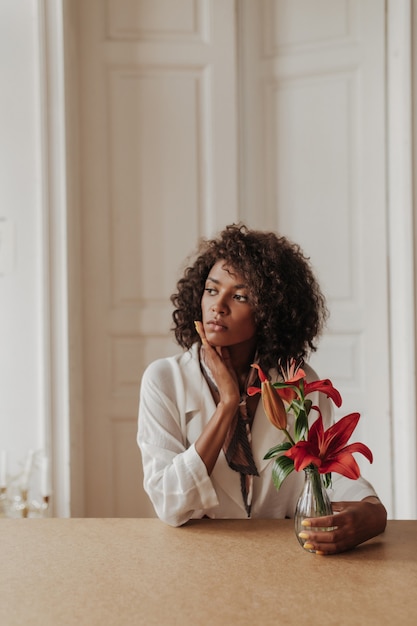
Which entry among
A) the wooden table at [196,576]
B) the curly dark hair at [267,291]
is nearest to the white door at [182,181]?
the curly dark hair at [267,291]

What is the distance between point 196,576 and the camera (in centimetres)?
121

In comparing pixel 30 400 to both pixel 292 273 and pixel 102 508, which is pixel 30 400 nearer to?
pixel 102 508

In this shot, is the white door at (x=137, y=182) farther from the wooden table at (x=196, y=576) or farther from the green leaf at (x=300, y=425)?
the green leaf at (x=300, y=425)

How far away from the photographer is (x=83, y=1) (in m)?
3.06

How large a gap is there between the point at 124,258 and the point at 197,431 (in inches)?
59.1

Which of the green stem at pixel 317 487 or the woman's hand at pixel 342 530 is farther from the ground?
the green stem at pixel 317 487

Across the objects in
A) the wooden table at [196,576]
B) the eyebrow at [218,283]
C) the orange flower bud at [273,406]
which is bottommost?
the wooden table at [196,576]

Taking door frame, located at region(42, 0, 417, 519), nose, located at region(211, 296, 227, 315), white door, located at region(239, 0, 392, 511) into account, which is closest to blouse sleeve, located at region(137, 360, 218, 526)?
nose, located at region(211, 296, 227, 315)

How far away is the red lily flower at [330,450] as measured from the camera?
124 cm

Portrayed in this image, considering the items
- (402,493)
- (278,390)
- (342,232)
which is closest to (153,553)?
(278,390)

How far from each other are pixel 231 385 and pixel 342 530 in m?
0.48

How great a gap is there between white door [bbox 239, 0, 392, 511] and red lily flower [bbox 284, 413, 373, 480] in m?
1.80

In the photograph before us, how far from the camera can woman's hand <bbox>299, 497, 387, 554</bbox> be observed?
1306 millimetres

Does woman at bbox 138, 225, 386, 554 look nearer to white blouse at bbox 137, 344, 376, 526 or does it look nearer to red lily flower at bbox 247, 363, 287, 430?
white blouse at bbox 137, 344, 376, 526
